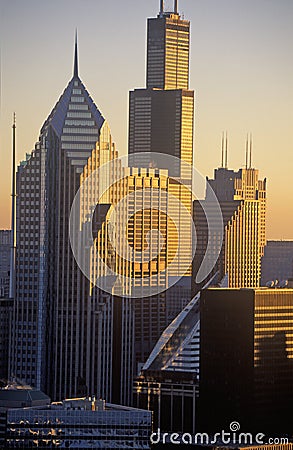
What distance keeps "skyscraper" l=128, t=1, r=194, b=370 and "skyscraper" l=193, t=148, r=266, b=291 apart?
0.91m

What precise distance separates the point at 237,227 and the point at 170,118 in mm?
4006

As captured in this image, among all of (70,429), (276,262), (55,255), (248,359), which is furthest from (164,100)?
(70,429)

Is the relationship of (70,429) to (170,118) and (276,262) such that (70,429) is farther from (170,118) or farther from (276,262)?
(170,118)

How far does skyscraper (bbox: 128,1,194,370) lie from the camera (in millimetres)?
40406

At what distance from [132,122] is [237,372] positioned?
17.1 meters

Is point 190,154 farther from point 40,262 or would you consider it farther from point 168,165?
point 40,262

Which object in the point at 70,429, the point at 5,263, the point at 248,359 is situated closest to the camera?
the point at 70,429

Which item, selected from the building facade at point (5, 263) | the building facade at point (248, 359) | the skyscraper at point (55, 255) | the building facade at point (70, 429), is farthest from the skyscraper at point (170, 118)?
the building facade at point (70, 429)

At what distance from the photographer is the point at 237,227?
154ft

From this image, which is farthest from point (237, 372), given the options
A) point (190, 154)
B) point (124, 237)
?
point (190, 154)

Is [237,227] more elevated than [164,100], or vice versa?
[164,100]

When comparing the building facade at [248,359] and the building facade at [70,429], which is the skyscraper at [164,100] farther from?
the building facade at [70,429]

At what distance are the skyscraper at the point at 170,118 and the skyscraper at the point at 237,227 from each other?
908 mm

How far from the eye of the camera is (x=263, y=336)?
2719 cm
